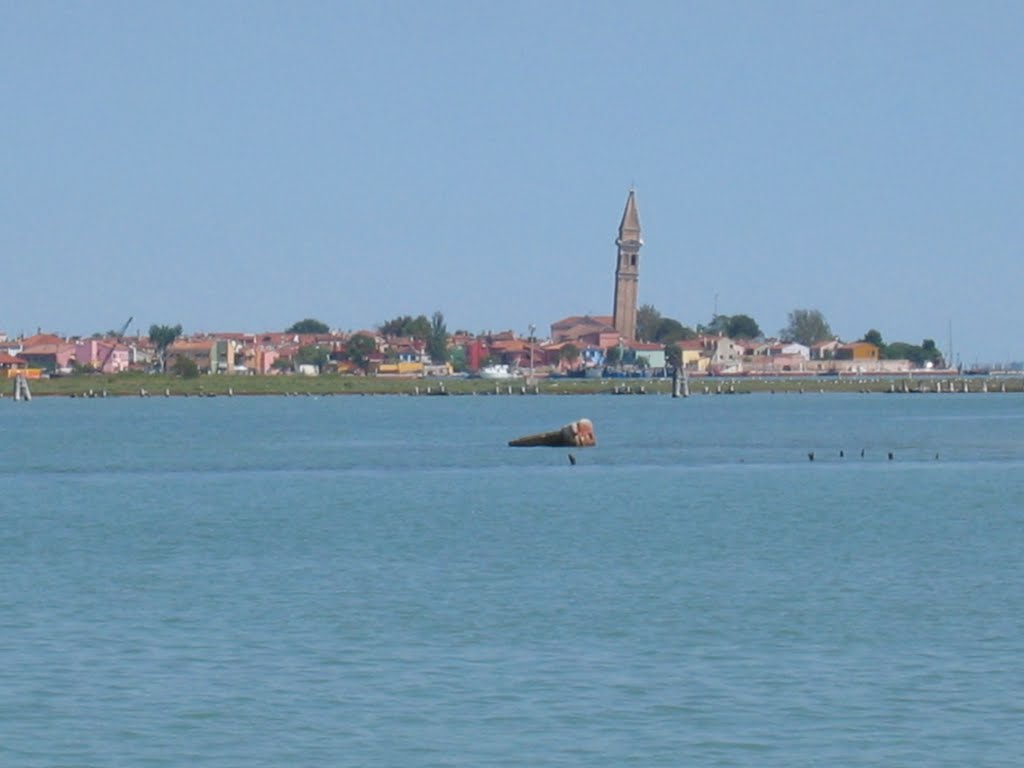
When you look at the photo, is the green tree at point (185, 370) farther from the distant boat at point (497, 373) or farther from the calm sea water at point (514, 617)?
the calm sea water at point (514, 617)

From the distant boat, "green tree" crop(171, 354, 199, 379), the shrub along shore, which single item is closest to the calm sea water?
the shrub along shore

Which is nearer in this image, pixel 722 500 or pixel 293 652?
pixel 293 652

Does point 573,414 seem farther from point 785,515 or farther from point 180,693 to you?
point 180,693

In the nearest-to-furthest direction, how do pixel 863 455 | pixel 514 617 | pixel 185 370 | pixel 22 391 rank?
pixel 514 617, pixel 863 455, pixel 22 391, pixel 185 370

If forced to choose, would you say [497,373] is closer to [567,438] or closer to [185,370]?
[185,370]

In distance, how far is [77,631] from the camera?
812 inches

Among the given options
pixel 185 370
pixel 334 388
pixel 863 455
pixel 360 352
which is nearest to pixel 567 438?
pixel 863 455

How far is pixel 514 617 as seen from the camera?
21.6 metres

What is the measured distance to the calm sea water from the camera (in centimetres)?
1552

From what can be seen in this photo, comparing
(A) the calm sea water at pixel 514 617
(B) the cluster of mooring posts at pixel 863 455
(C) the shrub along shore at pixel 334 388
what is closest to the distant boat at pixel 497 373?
(C) the shrub along shore at pixel 334 388

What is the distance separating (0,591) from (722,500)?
18.9 meters

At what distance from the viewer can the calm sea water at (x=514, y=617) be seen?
15523 millimetres

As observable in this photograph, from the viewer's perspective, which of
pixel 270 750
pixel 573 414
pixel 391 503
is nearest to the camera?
pixel 270 750

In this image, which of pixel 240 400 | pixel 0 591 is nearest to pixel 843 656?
pixel 0 591
